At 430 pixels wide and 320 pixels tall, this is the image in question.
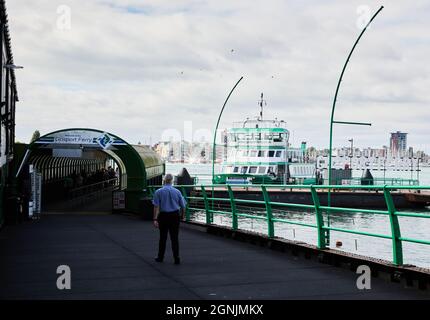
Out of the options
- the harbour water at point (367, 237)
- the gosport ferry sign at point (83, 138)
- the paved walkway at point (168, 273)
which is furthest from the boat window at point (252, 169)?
the paved walkway at point (168, 273)

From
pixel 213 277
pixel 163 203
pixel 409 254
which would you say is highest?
pixel 163 203

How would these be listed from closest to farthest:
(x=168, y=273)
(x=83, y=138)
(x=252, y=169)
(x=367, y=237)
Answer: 1. (x=168, y=273)
2. (x=83, y=138)
3. (x=367, y=237)
4. (x=252, y=169)

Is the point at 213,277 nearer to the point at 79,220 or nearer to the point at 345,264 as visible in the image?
the point at 345,264

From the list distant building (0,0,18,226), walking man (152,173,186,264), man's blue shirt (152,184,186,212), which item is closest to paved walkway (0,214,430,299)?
walking man (152,173,186,264)

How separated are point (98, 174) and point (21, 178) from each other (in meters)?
20.9

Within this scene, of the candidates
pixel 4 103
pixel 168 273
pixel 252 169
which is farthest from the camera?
pixel 252 169

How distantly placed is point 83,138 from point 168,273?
17.6 metres

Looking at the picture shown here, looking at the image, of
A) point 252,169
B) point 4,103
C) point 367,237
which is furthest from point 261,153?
point 4,103

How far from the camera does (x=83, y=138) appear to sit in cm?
2683

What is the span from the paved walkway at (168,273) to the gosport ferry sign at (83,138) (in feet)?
35.7

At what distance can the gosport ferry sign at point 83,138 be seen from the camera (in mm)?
26516

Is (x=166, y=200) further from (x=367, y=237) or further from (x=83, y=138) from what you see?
(x=367, y=237)
